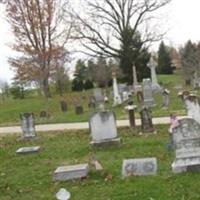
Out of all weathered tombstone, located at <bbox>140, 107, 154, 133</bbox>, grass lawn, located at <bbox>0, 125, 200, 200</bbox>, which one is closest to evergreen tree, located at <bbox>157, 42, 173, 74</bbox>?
weathered tombstone, located at <bbox>140, 107, 154, 133</bbox>

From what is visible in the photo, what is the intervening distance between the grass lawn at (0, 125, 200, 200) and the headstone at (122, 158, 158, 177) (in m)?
0.15

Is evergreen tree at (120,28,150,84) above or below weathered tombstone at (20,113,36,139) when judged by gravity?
above

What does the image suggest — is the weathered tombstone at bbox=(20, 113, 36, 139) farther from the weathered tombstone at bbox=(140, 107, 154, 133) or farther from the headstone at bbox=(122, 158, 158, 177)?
the headstone at bbox=(122, 158, 158, 177)

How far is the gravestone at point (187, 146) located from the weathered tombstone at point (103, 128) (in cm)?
461

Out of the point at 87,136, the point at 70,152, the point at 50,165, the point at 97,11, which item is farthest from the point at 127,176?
the point at 97,11

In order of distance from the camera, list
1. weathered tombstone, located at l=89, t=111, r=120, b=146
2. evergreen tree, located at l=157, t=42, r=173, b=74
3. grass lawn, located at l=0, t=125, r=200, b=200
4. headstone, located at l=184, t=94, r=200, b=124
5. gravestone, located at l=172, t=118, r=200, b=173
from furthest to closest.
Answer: evergreen tree, located at l=157, t=42, r=173, b=74, weathered tombstone, located at l=89, t=111, r=120, b=146, headstone, located at l=184, t=94, r=200, b=124, gravestone, located at l=172, t=118, r=200, b=173, grass lawn, located at l=0, t=125, r=200, b=200

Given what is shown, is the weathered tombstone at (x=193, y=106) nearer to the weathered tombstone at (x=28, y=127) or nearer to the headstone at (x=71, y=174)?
the headstone at (x=71, y=174)

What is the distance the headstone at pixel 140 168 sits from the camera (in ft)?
31.3

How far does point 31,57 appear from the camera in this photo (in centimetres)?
4162

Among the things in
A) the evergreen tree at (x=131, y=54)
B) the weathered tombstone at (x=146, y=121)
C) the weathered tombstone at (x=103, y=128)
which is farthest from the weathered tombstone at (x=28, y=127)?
the evergreen tree at (x=131, y=54)

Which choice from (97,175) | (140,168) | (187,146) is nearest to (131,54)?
(97,175)

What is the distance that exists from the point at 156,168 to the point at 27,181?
8.02ft

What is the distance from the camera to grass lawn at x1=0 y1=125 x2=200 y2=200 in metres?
8.48

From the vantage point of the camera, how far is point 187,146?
9.77 m
